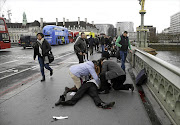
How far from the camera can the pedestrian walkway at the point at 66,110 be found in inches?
131

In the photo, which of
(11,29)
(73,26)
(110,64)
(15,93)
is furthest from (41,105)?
(11,29)

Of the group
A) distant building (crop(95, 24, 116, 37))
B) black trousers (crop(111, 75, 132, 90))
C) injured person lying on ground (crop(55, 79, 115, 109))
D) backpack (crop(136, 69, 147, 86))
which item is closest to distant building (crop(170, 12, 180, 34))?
distant building (crop(95, 24, 116, 37))

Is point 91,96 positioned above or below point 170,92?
below

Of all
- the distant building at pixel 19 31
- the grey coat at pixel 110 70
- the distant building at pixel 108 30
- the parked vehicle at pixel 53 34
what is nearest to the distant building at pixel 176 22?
the distant building at pixel 108 30

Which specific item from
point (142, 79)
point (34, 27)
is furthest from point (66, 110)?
point (34, 27)

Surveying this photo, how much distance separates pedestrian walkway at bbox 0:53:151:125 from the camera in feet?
10.9

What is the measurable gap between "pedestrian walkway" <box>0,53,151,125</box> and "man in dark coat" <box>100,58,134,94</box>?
0.63 feet

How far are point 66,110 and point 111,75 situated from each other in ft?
5.00

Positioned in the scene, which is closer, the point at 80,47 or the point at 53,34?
the point at 80,47

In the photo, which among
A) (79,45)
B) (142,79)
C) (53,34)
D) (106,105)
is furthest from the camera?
(53,34)

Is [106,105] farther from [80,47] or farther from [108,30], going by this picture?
[108,30]

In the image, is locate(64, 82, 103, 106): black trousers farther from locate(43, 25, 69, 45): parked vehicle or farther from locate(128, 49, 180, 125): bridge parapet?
locate(43, 25, 69, 45): parked vehicle

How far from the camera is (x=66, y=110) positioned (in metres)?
3.84

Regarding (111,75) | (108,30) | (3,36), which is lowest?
(111,75)
